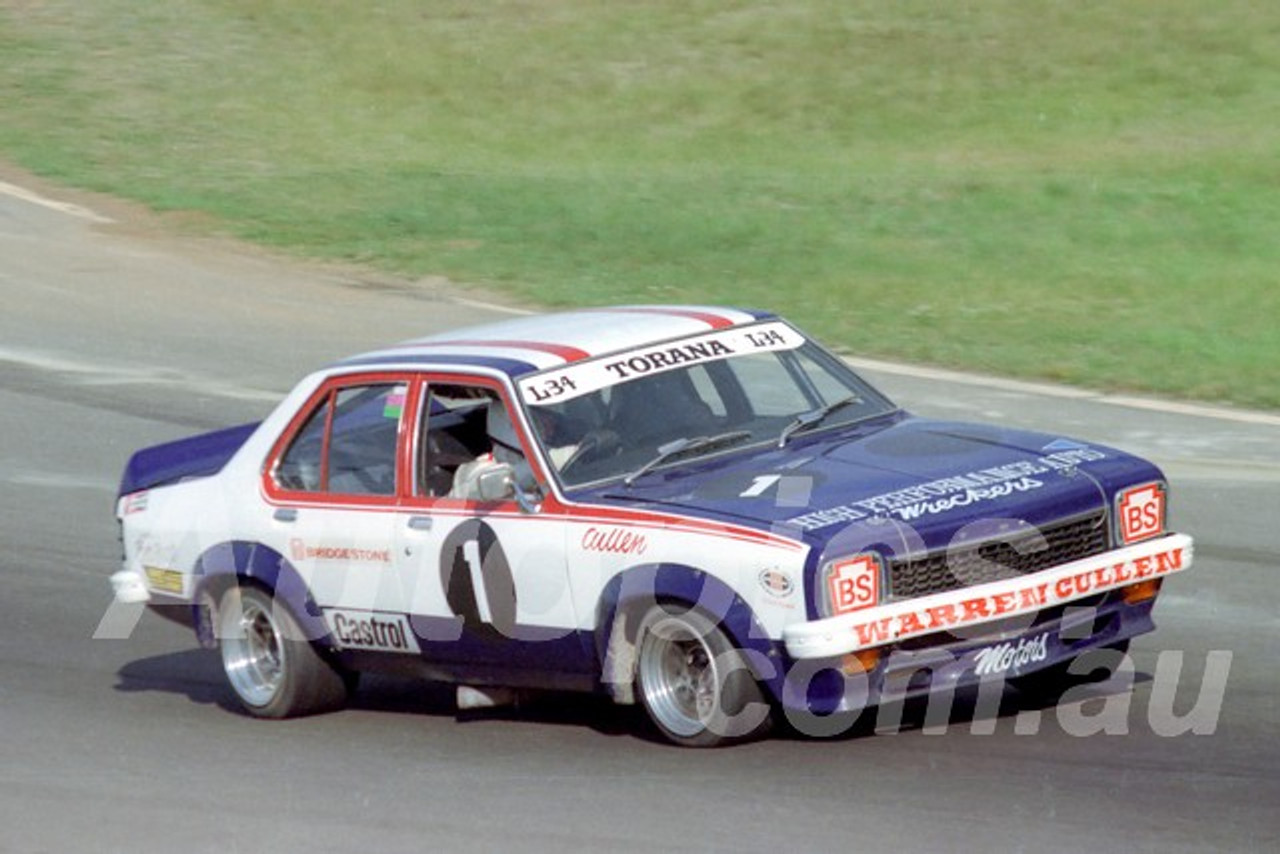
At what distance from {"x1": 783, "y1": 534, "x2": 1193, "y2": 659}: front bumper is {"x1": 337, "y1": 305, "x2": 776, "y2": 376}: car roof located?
177 cm

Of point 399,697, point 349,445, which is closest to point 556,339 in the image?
point 349,445

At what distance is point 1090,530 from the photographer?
26.7 ft

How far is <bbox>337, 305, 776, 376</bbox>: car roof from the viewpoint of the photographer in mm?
8828

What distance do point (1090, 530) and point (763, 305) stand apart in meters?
11.1

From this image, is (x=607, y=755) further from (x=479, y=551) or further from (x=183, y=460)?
(x=183, y=460)

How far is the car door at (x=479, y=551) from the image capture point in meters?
8.27

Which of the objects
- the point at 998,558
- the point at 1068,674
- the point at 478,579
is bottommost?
the point at 1068,674

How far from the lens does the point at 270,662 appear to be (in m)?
9.38

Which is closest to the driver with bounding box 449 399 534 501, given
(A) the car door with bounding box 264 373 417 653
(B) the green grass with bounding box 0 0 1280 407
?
(A) the car door with bounding box 264 373 417 653

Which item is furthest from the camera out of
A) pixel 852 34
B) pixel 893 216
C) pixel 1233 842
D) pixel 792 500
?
pixel 852 34

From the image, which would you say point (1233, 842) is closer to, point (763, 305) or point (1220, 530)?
point (1220, 530)

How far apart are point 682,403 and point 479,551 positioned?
A: 1.00 metres

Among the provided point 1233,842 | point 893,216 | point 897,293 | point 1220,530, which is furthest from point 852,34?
point 1233,842
